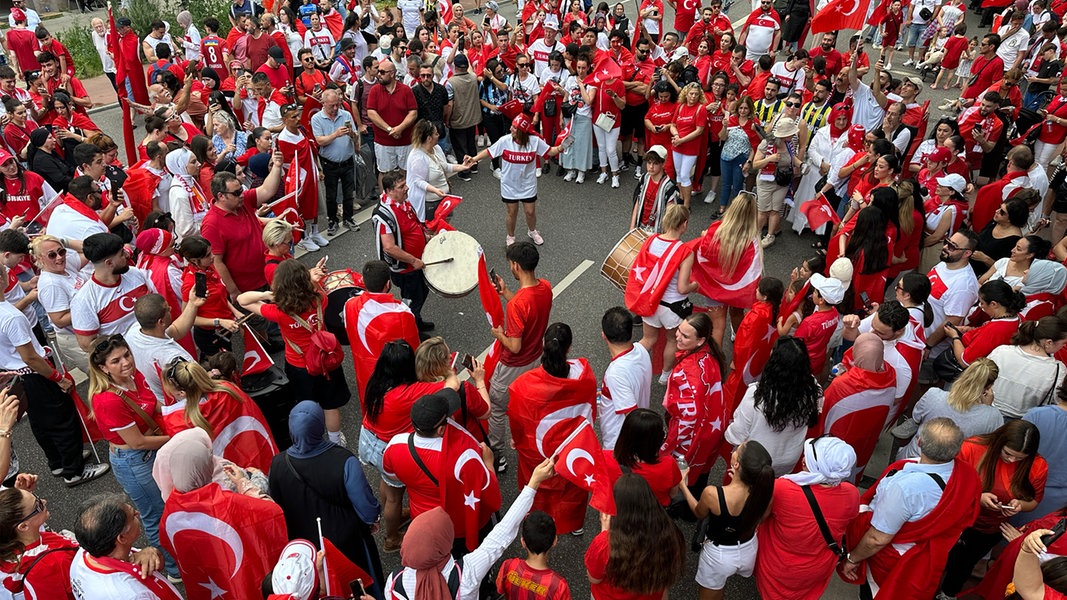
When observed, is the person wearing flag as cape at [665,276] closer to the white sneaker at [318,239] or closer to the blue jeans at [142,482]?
the blue jeans at [142,482]

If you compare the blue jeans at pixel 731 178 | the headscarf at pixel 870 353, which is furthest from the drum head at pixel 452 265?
the blue jeans at pixel 731 178

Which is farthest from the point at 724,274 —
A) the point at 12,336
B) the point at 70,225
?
the point at 70,225

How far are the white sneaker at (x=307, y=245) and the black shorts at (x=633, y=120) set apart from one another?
5.00m

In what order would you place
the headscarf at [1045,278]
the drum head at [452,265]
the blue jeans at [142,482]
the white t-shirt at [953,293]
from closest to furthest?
1. the blue jeans at [142,482]
2. the headscarf at [1045,278]
3. the white t-shirt at [953,293]
4. the drum head at [452,265]

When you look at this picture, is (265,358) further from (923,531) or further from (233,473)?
(923,531)

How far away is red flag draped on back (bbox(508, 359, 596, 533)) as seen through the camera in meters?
4.46

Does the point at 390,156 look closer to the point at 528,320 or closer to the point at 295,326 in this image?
the point at 295,326

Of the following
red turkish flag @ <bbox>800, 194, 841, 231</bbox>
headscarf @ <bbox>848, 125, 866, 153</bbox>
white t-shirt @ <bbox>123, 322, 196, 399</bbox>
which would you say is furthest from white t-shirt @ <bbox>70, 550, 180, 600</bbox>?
headscarf @ <bbox>848, 125, 866, 153</bbox>

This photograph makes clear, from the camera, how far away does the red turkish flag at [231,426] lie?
434 centimetres

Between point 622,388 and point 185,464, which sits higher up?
point 185,464

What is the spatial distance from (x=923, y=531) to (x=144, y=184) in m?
7.31

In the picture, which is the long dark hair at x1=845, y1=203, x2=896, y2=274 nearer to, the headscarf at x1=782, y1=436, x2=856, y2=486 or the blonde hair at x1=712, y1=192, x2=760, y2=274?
the blonde hair at x1=712, y1=192, x2=760, y2=274

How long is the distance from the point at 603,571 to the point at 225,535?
189 centimetres

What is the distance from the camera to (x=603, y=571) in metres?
3.57
